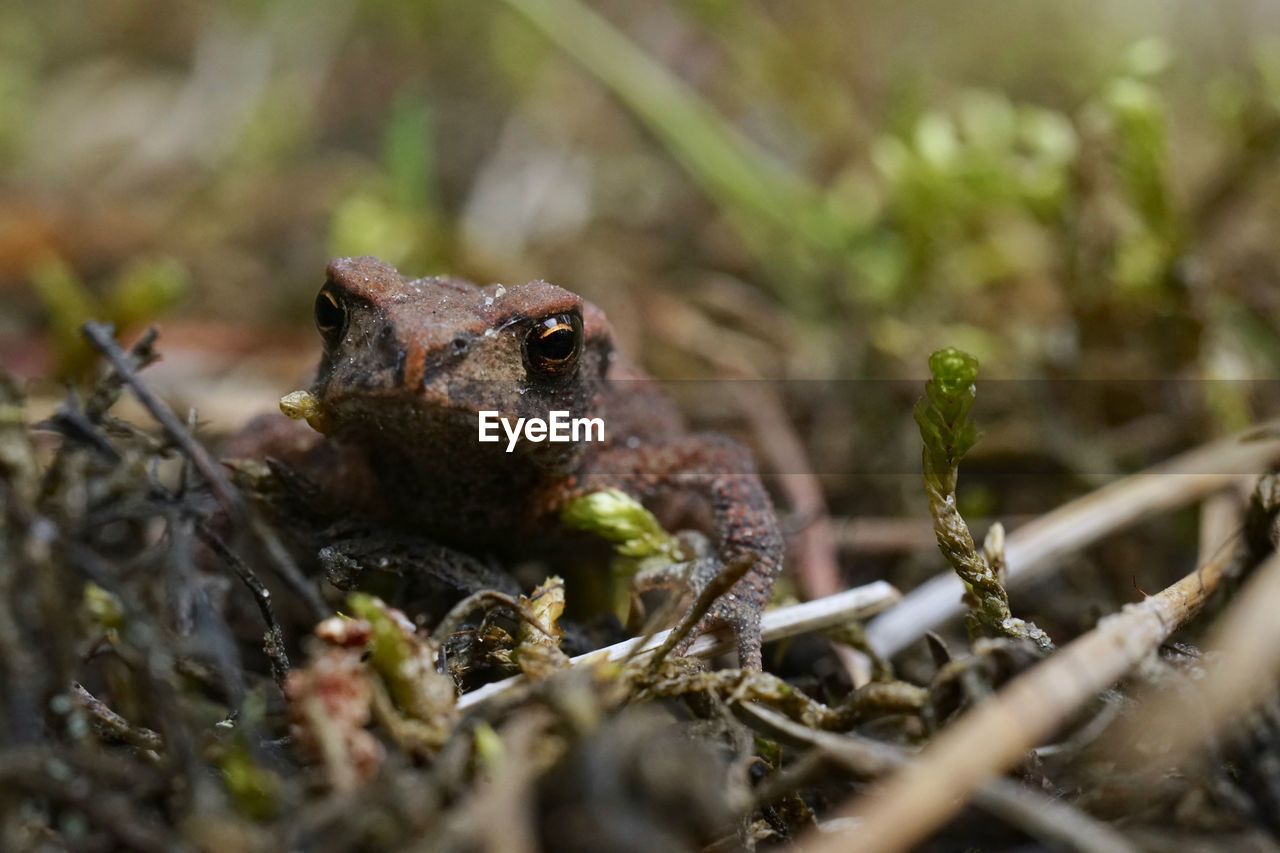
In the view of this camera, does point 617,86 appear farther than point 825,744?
Yes

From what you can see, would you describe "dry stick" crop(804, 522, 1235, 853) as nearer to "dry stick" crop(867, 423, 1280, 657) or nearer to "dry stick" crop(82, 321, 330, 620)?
"dry stick" crop(867, 423, 1280, 657)

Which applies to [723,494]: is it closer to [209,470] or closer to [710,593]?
[710,593]

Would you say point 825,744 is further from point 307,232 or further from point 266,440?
point 307,232

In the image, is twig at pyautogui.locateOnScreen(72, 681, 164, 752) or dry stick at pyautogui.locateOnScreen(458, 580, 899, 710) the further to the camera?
dry stick at pyautogui.locateOnScreen(458, 580, 899, 710)

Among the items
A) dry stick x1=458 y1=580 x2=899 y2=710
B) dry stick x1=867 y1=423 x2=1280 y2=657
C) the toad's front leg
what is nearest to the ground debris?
dry stick x1=458 y1=580 x2=899 y2=710

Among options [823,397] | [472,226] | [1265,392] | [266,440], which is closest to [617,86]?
[472,226]

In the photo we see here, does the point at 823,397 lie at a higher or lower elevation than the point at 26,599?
higher

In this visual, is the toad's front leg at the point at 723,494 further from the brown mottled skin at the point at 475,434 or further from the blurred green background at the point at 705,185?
the blurred green background at the point at 705,185
